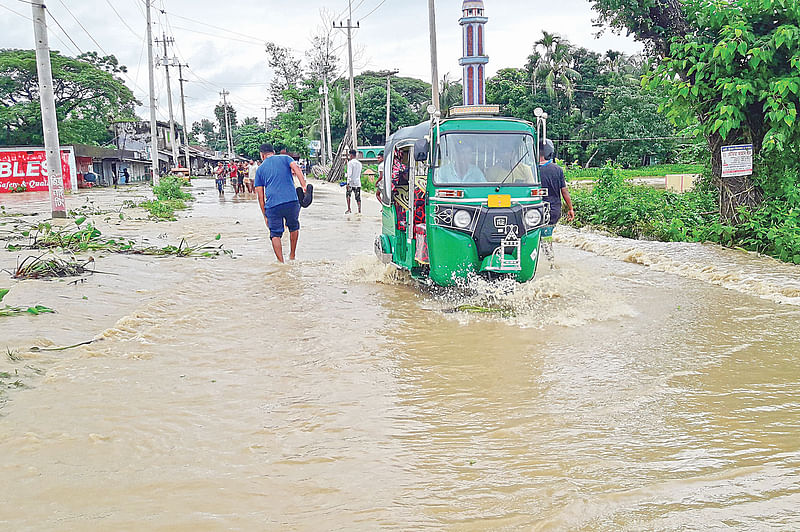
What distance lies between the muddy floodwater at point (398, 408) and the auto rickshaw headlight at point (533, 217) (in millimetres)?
783

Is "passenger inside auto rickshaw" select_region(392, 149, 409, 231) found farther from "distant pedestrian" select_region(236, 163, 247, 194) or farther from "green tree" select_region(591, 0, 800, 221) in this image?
"distant pedestrian" select_region(236, 163, 247, 194)

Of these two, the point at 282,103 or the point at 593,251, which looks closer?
the point at 593,251

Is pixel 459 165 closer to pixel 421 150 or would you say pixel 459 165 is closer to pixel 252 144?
pixel 421 150

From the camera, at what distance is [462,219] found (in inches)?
289

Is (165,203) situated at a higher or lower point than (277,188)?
lower

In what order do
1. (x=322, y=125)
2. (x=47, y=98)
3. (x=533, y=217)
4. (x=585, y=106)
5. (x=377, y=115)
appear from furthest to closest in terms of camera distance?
(x=377, y=115) → (x=322, y=125) → (x=585, y=106) → (x=47, y=98) → (x=533, y=217)

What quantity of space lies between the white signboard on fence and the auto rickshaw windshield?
18.9ft

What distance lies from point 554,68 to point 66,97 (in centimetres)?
3355

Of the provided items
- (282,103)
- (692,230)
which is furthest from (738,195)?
(282,103)

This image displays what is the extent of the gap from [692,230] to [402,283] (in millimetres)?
6407

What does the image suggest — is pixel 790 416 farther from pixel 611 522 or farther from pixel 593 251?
pixel 593 251

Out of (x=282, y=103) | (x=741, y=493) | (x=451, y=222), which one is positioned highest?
(x=282, y=103)

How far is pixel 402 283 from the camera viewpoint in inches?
369

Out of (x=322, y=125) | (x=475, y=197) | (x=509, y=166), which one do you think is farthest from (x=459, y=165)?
(x=322, y=125)
